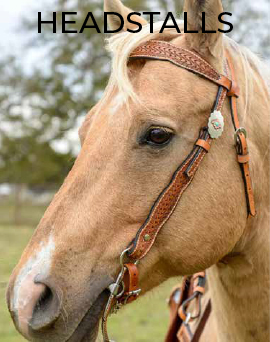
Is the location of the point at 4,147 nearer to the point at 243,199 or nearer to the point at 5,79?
the point at 5,79

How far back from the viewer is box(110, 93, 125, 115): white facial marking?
2060 millimetres

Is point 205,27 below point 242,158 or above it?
above

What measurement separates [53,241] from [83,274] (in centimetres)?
19

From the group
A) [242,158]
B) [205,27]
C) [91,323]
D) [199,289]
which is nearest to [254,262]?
[242,158]

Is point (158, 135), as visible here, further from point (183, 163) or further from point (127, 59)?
point (127, 59)

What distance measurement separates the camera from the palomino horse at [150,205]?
1.84 m

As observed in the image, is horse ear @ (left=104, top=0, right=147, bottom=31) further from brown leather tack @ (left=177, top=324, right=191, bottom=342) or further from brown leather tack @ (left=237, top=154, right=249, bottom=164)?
brown leather tack @ (left=177, top=324, right=191, bottom=342)

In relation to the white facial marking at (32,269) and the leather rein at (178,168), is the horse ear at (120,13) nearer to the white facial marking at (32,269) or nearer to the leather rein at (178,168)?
the leather rein at (178,168)

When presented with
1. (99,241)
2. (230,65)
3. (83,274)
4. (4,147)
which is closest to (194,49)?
(230,65)

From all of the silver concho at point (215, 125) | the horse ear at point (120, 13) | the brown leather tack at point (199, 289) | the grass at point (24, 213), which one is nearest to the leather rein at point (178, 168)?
the silver concho at point (215, 125)

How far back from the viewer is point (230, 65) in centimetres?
233

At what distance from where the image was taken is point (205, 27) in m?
2.16

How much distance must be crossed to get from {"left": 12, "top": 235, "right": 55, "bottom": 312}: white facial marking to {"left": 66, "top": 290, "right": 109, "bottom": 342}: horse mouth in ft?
0.89

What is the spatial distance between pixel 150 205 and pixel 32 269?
574 millimetres
